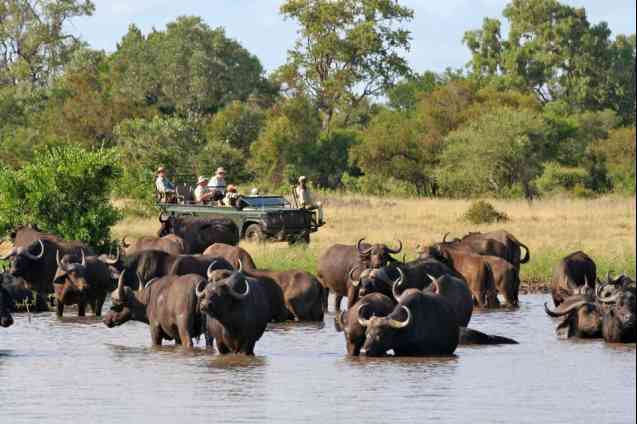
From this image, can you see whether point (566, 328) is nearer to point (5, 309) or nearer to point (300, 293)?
point (300, 293)

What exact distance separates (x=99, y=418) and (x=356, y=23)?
71.8m

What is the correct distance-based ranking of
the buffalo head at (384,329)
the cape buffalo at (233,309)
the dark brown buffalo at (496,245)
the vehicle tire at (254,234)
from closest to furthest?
the cape buffalo at (233,309)
the buffalo head at (384,329)
the dark brown buffalo at (496,245)
the vehicle tire at (254,234)

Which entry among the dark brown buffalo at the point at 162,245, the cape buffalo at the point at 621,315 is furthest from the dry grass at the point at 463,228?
the cape buffalo at the point at 621,315

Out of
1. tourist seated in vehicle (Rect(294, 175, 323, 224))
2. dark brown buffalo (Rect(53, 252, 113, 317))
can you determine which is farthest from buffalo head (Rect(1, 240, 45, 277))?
tourist seated in vehicle (Rect(294, 175, 323, 224))

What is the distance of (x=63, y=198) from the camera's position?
91.9ft

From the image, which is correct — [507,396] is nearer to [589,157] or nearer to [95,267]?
[95,267]

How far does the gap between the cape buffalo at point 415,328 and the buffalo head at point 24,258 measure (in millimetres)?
7724

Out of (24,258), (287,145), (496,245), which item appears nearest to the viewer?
(24,258)

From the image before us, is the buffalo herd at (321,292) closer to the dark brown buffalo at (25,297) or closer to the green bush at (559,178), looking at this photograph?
the dark brown buffalo at (25,297)

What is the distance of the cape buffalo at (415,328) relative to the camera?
16078mm

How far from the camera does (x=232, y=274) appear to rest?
16234mm

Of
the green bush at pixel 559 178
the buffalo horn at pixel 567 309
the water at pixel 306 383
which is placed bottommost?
the water at pixel 306 383

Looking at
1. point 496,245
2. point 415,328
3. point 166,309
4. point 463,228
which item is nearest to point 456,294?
point 415,328

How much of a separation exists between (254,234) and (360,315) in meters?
16.4
